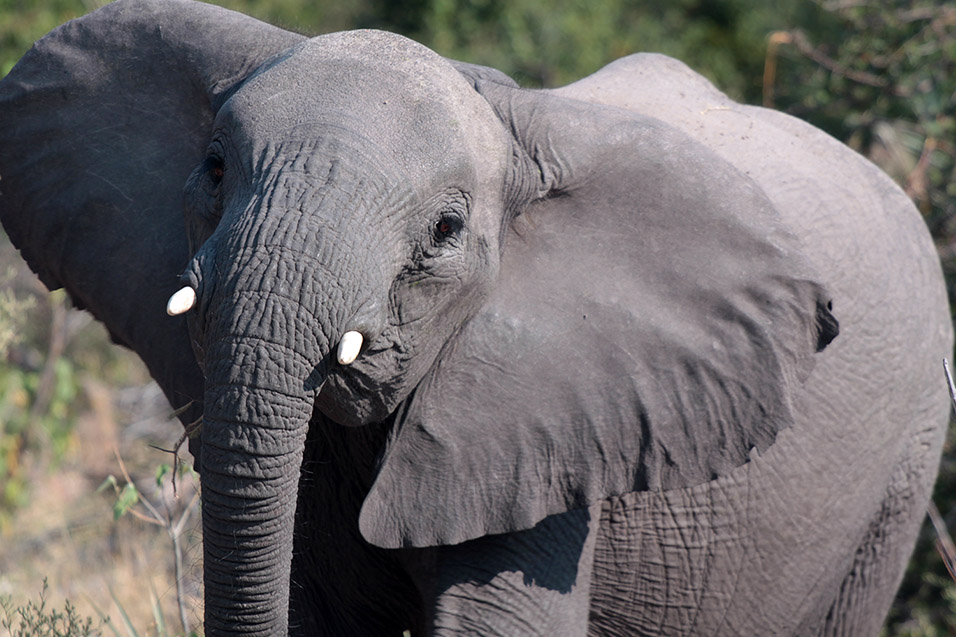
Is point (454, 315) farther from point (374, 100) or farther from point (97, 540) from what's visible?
point (97, 540)

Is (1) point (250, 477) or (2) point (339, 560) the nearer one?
(1) point (250, 477)

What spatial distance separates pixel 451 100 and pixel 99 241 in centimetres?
105

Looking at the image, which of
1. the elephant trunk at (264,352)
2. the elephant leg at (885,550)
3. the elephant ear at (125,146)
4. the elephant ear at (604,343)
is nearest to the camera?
the elephant trunk at (264,352)

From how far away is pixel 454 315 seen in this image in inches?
97.7

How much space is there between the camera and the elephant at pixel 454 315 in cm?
213

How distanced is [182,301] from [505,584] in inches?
39.0

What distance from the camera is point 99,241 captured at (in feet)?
9.97

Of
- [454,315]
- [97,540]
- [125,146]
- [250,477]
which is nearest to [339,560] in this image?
[454,315]

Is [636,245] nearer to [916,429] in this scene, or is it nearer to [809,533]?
[809,533]

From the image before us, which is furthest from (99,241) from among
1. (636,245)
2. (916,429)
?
(916,429)

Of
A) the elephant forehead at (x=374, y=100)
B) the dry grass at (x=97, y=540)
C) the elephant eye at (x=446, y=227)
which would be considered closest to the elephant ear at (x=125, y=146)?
the elephant forehead at (x=374, y=100)

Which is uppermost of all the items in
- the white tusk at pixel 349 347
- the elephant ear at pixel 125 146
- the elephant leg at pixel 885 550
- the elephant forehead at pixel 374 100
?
the elephant forehead at pixel 374 100

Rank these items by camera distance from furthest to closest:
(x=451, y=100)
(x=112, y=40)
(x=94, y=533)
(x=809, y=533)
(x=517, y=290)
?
(x=94, y=533) < (x=809, y=533) < (x=112, y=40) < (x=517, y=290) < (x=451, y=100)

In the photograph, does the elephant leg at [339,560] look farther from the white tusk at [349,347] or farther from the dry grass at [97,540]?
the dry grass at [97,540]
